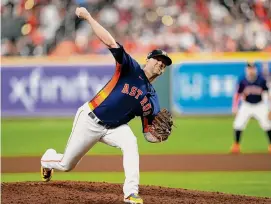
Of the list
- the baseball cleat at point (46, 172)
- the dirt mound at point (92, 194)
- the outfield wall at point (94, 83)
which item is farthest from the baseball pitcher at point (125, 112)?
the outfield wall at point (94, 83)

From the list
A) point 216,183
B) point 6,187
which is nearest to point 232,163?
point 216,183

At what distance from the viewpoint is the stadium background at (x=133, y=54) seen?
2059 cm

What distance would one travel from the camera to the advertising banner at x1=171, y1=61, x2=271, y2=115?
2058 centimetres

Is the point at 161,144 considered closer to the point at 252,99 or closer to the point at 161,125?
the point at 252,99

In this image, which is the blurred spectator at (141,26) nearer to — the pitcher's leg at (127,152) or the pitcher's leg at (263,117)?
the pitcher's leg at (263,117)

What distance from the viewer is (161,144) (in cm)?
1625

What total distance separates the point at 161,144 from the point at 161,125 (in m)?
8.31

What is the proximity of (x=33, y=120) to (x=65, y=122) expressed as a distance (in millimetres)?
1228

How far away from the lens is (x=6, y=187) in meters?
8.73

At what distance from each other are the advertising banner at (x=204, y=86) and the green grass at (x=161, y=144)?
406 millimetres

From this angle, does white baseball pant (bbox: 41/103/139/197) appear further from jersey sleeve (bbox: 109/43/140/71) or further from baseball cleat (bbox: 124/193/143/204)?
jersey sleeve (bbox: 109/43/140/71)

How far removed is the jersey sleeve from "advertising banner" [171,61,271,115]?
1306 centimetres

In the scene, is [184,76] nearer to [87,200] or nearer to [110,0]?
[110,0]

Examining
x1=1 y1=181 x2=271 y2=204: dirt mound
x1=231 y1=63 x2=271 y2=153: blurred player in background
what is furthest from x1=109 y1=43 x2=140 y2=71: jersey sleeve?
x1=231 y1=63 x2=271 y2=153: blurred player in background
